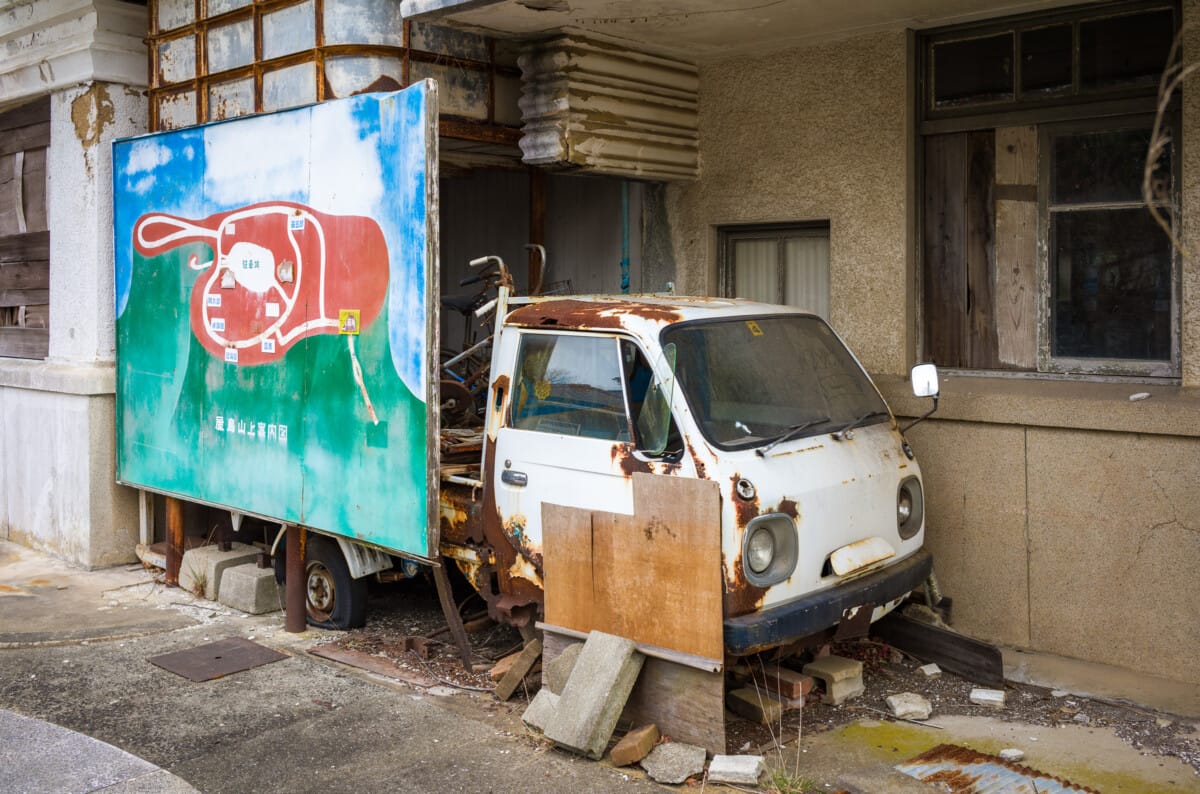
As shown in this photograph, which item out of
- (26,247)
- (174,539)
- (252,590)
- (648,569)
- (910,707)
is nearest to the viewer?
(648,569)

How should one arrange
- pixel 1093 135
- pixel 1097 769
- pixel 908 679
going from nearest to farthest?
pixel 1097 769
pixel 908 679
pixel 1093 135

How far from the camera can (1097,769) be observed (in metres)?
4.97

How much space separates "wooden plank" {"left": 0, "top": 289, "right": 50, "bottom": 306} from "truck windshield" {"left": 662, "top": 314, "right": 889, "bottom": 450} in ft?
21.5

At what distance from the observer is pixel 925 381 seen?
5.79 m

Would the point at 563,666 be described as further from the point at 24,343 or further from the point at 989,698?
the point at 24,343

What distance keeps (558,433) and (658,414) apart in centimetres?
60

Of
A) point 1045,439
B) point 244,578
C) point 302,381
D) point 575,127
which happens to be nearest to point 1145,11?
point 1045,439

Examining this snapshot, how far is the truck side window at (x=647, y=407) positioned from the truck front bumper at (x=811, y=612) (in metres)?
0.83

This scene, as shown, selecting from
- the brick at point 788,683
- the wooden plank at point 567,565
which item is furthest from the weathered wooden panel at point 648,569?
the brick at point 788,683

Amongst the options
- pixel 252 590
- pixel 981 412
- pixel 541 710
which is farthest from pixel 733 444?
pixel 252 590

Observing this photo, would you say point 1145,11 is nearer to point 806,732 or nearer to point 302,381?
point 806,732

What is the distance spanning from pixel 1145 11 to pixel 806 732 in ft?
14.3

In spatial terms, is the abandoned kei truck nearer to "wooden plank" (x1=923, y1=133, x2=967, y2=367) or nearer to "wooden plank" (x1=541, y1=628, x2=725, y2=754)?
"wooden plank" (x1=541, y1=628, x2=725, y2=754)

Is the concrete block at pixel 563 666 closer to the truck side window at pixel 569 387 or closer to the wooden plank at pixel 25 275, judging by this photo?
the truck side window at pixel 569 387
